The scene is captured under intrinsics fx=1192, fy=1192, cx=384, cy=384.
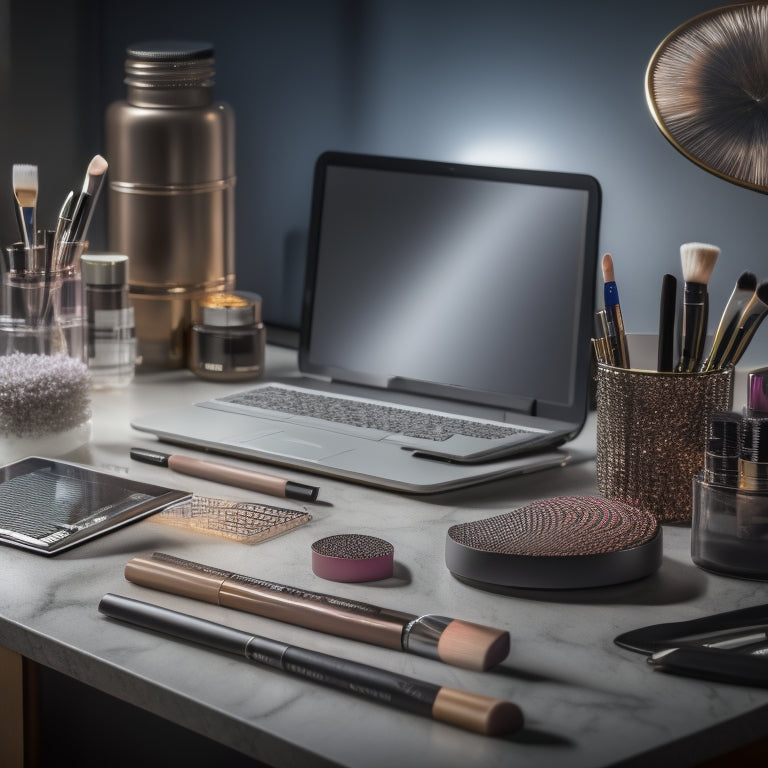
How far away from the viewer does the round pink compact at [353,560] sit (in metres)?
0.77

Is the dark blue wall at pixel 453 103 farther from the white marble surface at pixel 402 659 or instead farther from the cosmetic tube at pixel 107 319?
the white marble surface at pixel 402 659

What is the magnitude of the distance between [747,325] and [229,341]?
617mm

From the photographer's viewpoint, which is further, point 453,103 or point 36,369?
point 453,103

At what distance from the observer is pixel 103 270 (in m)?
1.29

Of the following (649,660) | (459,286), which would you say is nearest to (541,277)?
(459,286)

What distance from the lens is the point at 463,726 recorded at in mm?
586

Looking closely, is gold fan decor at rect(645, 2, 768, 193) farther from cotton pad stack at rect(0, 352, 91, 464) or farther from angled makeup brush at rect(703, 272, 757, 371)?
cotton pad stack at rect(0, 352, 91, 464)

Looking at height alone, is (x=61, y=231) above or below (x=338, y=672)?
above

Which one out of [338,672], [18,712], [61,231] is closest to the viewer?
[338,672]

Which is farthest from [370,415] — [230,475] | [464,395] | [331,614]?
[331,614]

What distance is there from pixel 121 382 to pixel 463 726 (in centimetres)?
81

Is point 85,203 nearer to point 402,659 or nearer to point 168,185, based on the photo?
point 168,185

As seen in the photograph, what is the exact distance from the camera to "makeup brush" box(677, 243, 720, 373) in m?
0.88

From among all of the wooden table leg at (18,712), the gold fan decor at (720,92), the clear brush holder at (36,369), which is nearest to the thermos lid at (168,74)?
the clear brush holder at (36,369)
